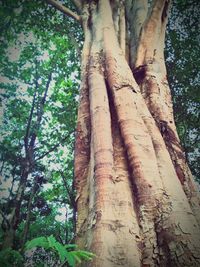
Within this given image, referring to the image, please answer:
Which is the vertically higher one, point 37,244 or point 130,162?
point 130,162

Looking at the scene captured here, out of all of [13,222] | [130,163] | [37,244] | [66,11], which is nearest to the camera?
[37,244]

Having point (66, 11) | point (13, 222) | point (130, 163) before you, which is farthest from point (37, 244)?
point (13, 222)

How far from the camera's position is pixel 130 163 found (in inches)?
105

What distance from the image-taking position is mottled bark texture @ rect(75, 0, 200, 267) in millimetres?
2072

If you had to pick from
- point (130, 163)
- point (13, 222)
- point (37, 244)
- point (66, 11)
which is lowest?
point (37, 244)

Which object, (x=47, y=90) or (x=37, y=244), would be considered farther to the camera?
(x=47, y=90)

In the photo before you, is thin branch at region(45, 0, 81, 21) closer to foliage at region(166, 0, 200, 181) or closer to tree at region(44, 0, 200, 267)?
tree at region(44, 0, 200, 267)

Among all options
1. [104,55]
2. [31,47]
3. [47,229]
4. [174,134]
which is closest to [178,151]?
[174,134]

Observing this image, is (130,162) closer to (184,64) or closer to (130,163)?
(130,163)

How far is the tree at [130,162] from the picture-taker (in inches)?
81.7

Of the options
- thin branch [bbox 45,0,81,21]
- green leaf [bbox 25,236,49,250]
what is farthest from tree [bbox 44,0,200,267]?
green leaf [bbox 25,236,49,250]

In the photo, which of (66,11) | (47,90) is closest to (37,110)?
(47,90)

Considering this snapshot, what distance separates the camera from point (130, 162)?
8.75 feet

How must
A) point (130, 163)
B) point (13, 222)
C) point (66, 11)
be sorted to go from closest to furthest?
point (130, 163) → point (66, 11) → point (13, 222)
